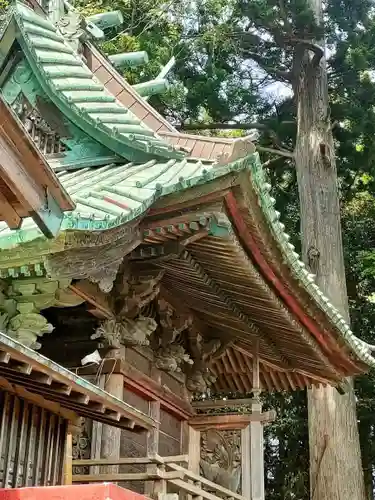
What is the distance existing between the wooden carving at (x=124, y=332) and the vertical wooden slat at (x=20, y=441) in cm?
140

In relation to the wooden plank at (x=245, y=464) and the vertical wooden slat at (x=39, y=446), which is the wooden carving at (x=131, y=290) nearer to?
the vertical wooden slat at (x=39, y=446)

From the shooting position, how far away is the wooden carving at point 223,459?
26.3 ft

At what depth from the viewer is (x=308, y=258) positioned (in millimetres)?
13852

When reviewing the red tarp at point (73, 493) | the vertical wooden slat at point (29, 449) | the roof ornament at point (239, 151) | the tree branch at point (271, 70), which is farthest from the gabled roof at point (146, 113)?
the tree branch at point (271, 70)

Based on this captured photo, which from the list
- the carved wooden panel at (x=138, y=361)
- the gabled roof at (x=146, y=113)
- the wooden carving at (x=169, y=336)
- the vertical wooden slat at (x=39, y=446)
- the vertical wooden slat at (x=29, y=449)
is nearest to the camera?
the vertical wooden slat at (x=29, y=449)

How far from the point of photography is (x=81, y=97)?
7.54 m

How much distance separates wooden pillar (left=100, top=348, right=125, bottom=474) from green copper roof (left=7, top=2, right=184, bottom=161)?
1963 millimetres

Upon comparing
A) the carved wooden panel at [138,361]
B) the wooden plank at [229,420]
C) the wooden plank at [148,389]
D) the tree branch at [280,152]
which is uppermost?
the tree branch at [280,152]

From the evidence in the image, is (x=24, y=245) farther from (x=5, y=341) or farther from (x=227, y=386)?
(x=227, y=386)

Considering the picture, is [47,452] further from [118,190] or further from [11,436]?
[118,190]

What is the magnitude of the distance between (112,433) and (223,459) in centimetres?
204

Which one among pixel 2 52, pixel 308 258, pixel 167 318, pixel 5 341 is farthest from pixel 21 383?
pixel 308 258

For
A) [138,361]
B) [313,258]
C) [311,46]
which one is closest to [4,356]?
[138,361]

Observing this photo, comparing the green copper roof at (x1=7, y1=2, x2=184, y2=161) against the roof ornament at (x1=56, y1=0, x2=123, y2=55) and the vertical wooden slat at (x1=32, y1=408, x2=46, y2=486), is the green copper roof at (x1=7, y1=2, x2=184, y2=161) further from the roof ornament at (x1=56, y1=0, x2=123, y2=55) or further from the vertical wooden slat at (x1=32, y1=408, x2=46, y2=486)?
the vertical wooden slat at (x1=32, y1=408, x2=46, y2=486)
